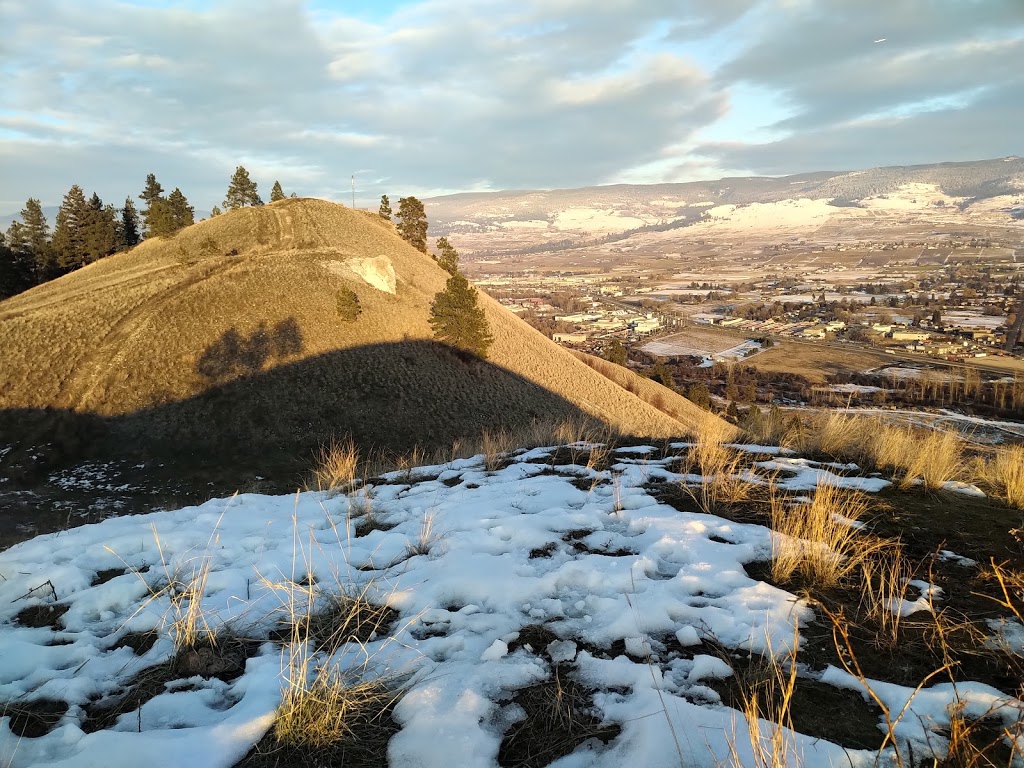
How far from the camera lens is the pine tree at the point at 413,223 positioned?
5381cm

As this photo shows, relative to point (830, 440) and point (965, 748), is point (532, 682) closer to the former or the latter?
point (965, 748)

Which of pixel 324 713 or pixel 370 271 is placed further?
pixel 370 271

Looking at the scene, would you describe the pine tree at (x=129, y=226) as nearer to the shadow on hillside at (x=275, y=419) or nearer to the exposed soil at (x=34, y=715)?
the shadow on hillside at (x=275, y=419)

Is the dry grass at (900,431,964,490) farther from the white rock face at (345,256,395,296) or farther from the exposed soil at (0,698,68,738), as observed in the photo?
the white rock face at (345,256,395,296)

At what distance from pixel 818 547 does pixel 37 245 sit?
63205mm

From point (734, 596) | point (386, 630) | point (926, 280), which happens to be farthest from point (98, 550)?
point (926, 280)

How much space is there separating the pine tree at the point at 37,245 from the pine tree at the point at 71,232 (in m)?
0.66

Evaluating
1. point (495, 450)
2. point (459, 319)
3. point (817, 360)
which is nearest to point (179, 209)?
point (459, 319)

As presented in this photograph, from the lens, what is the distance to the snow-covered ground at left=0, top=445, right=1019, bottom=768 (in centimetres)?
184

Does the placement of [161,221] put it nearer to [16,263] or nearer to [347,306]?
[16,263]

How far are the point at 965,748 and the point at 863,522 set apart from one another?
7.90 ft

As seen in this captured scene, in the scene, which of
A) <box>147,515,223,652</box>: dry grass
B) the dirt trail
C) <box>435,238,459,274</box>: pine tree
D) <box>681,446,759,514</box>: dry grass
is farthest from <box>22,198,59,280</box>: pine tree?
<box>681,446,759,514</box>: dry grass

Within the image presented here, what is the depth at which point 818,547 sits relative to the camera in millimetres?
3070

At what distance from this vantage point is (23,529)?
13570 mm
